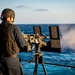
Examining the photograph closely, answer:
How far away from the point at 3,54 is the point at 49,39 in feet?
2.95

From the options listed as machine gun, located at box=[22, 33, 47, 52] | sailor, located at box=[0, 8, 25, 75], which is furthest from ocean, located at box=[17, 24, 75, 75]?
sailor, located at box=[0, 8, 25, 75]

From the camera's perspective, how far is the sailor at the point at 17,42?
132 inches

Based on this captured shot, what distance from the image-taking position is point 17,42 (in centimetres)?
337

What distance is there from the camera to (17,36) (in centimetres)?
334

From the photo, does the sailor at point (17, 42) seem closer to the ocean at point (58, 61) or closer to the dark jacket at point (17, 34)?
the dark jacket at point (17, 34)

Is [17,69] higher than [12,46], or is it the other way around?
[12,46]

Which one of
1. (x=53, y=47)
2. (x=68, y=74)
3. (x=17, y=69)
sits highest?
(x=53, y=47)

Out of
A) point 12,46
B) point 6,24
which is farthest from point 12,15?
point 12,46

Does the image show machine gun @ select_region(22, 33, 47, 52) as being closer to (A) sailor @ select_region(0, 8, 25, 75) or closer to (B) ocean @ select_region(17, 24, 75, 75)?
(B) ocean @ select_region(17, 24, 75, 75)

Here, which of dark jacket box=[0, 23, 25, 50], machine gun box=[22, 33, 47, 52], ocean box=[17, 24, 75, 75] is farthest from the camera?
ocean box=[17, 24, 75, 75]

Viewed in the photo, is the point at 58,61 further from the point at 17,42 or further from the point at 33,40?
the point at 17,42

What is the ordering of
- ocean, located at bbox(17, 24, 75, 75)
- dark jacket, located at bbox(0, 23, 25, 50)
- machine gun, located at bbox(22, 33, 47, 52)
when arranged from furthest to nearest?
ocean, located at bbox(17, 24, 75, 75), machine gun, located at bbox(22, 33, 47, 52), dark jacket, located at bbox(0, 23, 25, 50)

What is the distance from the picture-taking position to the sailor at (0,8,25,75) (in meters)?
3.36

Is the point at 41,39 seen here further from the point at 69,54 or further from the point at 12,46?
the point at 69,54
